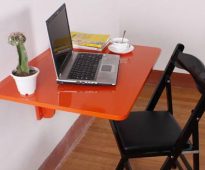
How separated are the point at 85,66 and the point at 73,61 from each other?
8 cm

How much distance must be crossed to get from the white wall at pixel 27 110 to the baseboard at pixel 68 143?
1.5 inches

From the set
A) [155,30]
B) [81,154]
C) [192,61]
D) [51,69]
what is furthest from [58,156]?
[155,30]

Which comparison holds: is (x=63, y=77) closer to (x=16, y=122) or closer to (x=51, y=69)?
(x=51, y=69)

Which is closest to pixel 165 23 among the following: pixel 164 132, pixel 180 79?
pixel 180 79

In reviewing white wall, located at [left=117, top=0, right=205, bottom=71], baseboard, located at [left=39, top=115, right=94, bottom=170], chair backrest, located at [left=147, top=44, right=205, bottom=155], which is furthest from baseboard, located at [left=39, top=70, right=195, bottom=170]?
white wall, located at [left=117, top=0, right=205, bottom=71]

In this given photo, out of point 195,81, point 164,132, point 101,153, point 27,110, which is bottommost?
point 101,153

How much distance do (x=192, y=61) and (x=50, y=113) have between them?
66 centimetres

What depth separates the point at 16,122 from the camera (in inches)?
54.2

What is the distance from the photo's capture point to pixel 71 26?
1792 millimetres

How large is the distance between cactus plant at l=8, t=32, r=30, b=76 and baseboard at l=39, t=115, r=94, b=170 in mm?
783

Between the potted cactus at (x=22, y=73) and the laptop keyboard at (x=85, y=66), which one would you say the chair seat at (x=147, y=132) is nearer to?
the laptop keyboard at (x=85, y=66)

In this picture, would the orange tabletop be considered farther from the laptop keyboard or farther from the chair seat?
the chair seat

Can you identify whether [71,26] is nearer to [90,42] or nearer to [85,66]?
[90,42]

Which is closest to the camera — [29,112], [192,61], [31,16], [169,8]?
[192,61]
